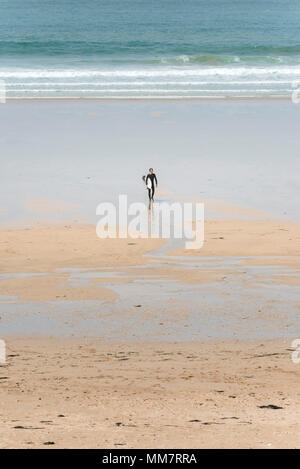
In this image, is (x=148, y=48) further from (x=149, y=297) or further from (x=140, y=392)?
(x=140, y=392)

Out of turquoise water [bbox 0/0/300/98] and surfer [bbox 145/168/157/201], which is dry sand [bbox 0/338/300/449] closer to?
surfer [bbox 145/168/157/201]

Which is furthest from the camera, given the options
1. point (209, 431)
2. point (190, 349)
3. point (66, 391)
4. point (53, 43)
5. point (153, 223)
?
point (53, 43)

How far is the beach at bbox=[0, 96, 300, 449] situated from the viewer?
7.55m

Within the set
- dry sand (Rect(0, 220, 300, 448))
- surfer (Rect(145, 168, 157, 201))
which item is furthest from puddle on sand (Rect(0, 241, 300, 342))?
surfer (Rect(145, 168, 157, 201))

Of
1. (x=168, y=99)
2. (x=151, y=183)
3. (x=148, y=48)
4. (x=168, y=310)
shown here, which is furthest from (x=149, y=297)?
(x=148, y=48)

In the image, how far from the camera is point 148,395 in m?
8.16

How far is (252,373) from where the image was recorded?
8797 mm

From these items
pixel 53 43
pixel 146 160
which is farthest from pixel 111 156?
pixel 53 43

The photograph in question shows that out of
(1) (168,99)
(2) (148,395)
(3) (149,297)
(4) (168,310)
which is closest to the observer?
(2) (148,395)

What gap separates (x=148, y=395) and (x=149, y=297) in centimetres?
349

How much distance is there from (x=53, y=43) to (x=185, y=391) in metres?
47.8
